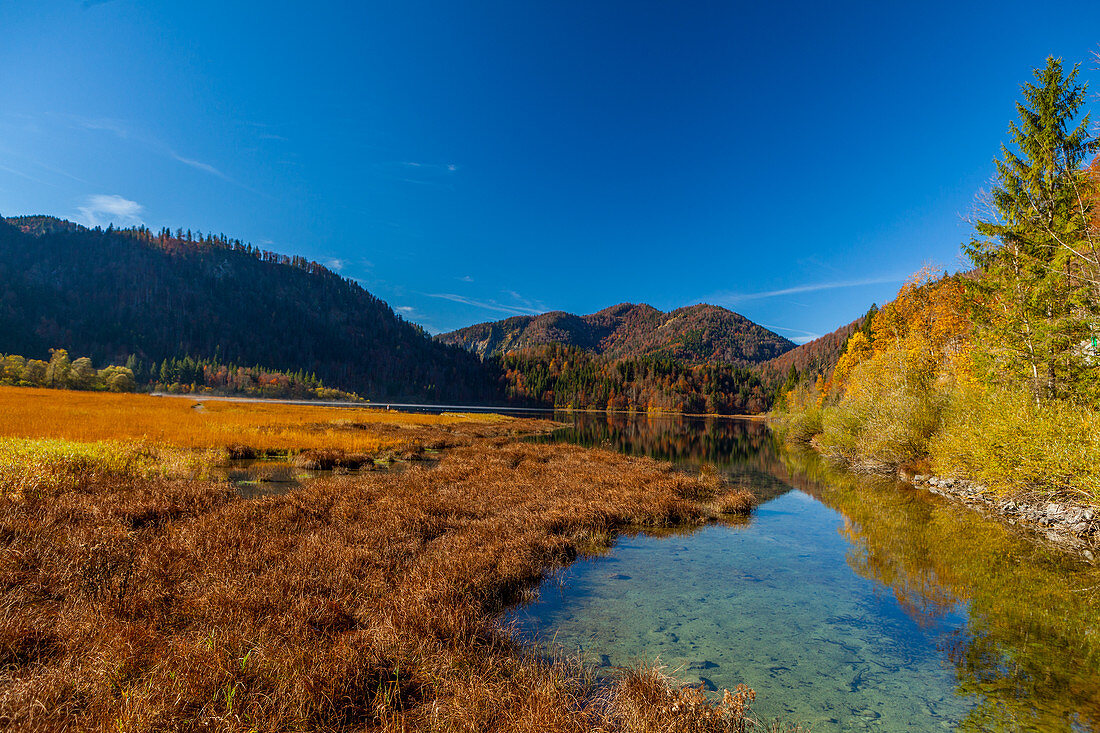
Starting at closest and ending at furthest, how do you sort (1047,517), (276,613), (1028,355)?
(276,613) < (1047,517) < (1028,355)

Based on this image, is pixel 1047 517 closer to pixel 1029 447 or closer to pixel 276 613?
pixel 1029 447

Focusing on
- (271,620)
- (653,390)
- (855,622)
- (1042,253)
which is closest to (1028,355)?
(1042,253)

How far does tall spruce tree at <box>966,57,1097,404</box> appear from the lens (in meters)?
17.2

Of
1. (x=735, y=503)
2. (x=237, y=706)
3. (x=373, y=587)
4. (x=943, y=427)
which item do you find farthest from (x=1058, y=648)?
(x=943, y=427)

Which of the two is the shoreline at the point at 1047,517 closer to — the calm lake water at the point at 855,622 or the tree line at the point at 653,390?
the calm lake water at the point at 855,622

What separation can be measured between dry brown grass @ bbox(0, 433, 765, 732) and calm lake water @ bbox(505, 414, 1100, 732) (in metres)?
1.64

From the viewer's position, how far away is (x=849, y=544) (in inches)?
576

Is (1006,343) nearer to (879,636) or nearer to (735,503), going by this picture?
(735,503)

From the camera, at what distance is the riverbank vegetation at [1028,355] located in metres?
14.3

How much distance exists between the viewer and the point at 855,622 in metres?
9.00

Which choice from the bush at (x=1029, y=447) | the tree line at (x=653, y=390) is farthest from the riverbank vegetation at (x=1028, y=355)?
the tree line at (x=653, y=390)

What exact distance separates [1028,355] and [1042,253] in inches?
213

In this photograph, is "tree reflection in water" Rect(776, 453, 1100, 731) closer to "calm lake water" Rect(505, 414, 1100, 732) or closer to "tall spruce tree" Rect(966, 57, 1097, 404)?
"calm lake water" Rect(505, 414, 1100, 732)

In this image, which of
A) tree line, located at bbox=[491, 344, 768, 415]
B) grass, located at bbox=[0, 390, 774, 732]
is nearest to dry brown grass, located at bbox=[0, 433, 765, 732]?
grass, located at bbox=[0, 390, 774, 732]
